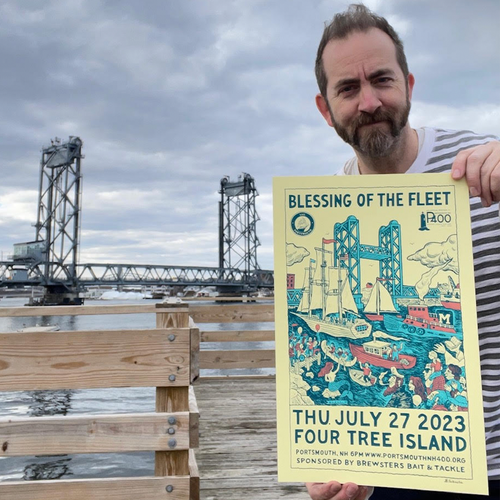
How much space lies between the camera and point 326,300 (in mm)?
955

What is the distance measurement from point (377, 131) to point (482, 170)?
0.22m

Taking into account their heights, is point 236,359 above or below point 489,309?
below

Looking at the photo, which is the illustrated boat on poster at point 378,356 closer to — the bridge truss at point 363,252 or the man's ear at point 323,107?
the bridge truss at point 363,252

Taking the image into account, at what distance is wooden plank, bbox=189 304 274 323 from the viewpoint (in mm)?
4867

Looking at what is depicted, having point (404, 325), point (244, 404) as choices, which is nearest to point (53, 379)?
point (404, 325)

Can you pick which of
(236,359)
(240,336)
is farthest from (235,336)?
(236,359)

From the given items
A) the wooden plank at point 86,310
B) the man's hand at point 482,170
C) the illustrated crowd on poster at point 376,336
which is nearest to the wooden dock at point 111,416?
the wooden plank at point 86,310

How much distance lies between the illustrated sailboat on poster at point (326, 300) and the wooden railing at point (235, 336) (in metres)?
A: 3.81

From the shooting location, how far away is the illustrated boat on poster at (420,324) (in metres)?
0.93

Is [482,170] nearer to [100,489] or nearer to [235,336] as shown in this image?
[100,489]

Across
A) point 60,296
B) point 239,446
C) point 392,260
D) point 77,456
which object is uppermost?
point 60,296

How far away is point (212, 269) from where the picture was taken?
2009 inches

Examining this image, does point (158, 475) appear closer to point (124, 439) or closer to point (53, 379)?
point (124, 439)

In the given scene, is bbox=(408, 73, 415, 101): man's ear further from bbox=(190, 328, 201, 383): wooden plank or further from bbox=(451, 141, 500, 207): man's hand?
bbox=(190, 328, 201, 383): wooden plank
